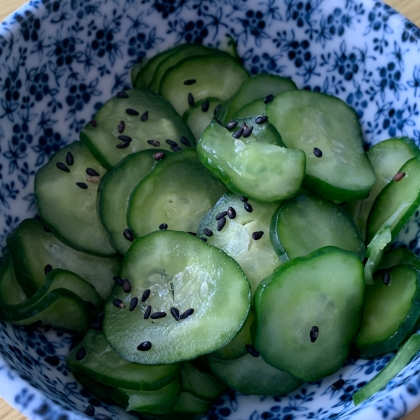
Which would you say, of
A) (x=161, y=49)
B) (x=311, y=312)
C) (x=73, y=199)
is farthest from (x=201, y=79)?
(x=311, y=312)

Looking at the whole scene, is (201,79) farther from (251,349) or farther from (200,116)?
(251,349)

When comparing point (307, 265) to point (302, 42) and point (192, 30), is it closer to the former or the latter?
point (302, 42)

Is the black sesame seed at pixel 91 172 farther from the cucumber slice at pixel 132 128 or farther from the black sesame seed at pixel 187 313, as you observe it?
the black sesame seed at pixel 187 313

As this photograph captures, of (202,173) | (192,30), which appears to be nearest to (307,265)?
(202,173)

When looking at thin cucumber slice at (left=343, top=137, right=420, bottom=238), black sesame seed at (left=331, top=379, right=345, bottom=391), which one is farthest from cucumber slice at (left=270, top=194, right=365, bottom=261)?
black sesame seed at (left=331, top=379, right=345, bottom=391)

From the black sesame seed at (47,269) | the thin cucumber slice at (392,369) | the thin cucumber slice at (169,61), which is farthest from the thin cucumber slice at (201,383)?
the thin cucumber slice at (169,61)

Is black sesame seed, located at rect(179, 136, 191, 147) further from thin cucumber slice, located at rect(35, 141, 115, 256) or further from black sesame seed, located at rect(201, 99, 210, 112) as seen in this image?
thin cucumber slice, located at rect(35, 141, 115, 256)
